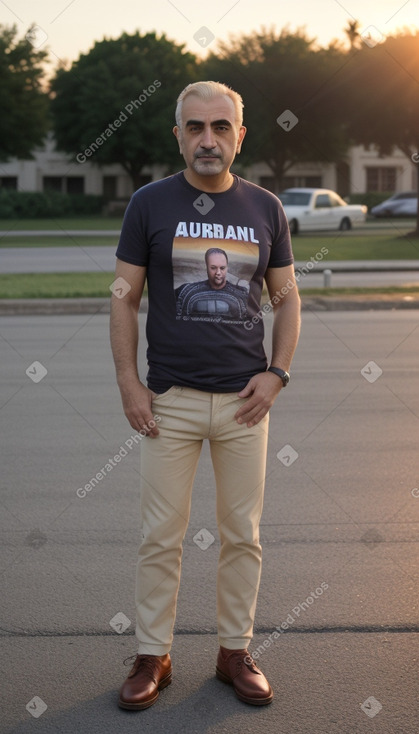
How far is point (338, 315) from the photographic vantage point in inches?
647

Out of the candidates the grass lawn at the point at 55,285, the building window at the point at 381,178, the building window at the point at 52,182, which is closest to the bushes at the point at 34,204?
the building window at the point at 52,182

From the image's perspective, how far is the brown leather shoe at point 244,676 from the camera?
12.0 ft

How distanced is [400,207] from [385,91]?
637 inches

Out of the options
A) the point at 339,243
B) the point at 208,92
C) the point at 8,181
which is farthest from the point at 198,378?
the point at 8,181

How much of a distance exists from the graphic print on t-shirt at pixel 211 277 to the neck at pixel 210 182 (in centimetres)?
19

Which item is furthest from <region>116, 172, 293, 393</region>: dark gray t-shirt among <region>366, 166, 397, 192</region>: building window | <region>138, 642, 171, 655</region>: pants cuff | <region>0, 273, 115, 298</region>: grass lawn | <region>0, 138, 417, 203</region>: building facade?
<region>366, 166, 397, 192</region>: building window

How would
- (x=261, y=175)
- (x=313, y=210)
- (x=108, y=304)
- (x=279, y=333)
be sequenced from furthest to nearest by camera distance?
(x=261, y=175) → (x=313, y=210) → (x=108, y=304) → (x=279, y=333)

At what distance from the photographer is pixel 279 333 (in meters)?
3.87

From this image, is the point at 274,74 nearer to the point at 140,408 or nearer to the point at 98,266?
the point at 98,266

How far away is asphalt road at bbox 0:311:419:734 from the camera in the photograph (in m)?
3.63

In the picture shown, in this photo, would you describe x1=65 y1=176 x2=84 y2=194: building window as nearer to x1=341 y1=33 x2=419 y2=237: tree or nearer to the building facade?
the building facade

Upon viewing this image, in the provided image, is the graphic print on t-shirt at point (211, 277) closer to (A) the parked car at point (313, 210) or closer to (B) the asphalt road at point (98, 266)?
(B) the asphalt road at point (98, 266)

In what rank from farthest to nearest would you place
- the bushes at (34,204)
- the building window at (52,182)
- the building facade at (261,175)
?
the building window at (52,182), the building facade at (261,175), the bushes at (34,204)

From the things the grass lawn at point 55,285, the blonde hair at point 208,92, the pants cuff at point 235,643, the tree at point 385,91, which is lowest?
the grass lawn at point 55,285
